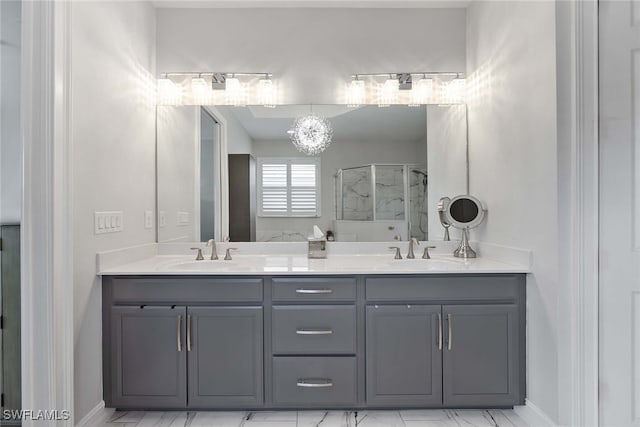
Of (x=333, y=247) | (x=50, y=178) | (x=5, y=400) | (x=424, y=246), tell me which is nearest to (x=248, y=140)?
(x=333, y=247)

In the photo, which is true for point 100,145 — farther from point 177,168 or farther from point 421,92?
point 421,92

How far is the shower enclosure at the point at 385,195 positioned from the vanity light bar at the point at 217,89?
78cm

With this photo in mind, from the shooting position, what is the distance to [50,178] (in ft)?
5.19

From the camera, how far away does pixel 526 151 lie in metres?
1.97

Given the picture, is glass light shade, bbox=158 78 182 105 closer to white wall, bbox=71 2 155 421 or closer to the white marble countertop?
white wall, bbox=71 2 155 421

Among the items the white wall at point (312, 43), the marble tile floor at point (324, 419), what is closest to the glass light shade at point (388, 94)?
the white wall at point (312, 43)

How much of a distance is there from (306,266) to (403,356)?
2.30 feet

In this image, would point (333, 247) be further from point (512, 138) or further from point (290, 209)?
point (512, 138)

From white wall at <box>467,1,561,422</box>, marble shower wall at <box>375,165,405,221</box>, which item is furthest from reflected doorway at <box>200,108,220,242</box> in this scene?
white wall at <box>467,1,561,422</box>

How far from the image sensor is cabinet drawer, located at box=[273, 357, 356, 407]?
195 centimetres

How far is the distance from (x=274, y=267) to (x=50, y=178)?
111cm

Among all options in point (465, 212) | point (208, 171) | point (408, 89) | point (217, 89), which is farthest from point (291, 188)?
point (465, 212)

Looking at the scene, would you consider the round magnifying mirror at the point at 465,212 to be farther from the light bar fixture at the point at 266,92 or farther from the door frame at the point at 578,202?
the light bar fixture at the point at 266,92

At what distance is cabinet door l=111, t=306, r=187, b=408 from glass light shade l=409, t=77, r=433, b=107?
202cm
